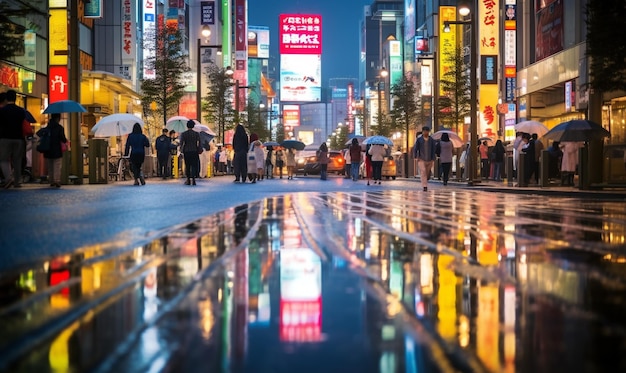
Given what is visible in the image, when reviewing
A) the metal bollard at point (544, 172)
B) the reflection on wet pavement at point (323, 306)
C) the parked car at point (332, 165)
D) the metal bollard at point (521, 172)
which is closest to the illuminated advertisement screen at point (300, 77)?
the parked car at point (332, 165)

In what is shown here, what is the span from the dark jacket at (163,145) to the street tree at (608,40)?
17.6m

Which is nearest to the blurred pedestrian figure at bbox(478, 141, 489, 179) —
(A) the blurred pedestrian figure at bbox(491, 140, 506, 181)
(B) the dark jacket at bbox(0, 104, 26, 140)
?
(A) the blurred pedestrian figure at bbox(491, 140, 506, 181)

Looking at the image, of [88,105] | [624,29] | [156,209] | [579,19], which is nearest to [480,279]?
[156,209]

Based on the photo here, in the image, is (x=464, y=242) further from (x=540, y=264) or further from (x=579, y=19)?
(x=579, y=19)

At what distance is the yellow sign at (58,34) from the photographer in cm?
3058

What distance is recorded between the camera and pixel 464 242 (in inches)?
263

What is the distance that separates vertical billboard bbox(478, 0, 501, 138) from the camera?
1768 inches

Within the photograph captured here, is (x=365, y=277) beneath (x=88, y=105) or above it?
beneath

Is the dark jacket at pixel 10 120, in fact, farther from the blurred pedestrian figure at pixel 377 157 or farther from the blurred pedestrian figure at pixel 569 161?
the blurred pedestrian figure at pixel 569 161

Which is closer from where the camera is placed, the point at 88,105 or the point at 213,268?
the point at 213,268

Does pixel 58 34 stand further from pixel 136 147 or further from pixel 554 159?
pixel 554 159

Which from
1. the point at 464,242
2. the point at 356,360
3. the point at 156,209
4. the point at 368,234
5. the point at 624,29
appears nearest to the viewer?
the point at 356,360

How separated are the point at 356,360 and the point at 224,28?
277ft

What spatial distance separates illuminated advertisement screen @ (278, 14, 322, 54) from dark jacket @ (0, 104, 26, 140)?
350ft
